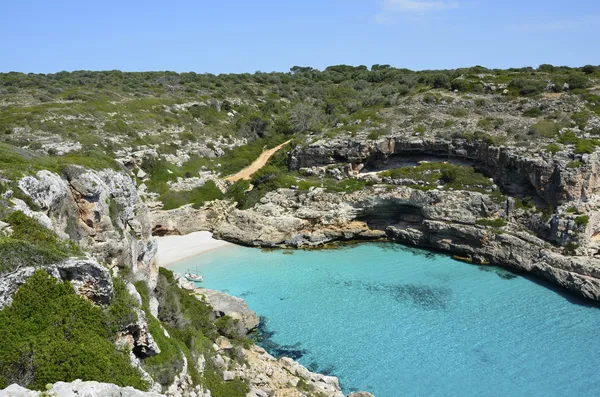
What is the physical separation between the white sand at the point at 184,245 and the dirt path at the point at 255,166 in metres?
10.2

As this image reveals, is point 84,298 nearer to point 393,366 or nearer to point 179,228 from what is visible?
point 393,366

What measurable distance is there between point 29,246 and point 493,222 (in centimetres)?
3262

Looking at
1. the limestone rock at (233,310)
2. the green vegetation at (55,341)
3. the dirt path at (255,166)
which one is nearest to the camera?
the green vegetation at (55,341)

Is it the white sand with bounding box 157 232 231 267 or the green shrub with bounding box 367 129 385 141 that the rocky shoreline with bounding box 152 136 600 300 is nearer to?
the green shrub with bounding box 367 129 385 141

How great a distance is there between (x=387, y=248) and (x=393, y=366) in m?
17.0

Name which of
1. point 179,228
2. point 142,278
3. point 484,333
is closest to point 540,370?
point 484,333

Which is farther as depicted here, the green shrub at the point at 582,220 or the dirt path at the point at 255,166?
the dirt path at the point at 255,166

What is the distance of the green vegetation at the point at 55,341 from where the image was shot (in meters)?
7.87

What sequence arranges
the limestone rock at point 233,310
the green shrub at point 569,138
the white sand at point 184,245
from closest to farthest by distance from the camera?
the limestone rock at point 233,310 < the white sand at point 184,245 < the green shrub at point 569,138

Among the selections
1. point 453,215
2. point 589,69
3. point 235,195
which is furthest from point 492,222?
point 589,69

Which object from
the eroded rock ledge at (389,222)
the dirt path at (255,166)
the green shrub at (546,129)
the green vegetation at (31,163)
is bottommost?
the eroded rock ledge at (389,222)

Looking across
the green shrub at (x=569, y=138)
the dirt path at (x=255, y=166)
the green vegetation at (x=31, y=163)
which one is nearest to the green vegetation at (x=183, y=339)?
the green vegetation at (x=31, y=163)

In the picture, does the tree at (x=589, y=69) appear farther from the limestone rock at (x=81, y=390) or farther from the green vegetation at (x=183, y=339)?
the limestone rock at (x=81, y=390)

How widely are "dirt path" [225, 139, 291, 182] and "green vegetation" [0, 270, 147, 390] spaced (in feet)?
128
